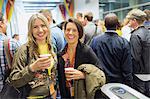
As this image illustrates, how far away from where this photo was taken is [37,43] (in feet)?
5.26

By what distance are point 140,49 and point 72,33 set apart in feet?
3.65

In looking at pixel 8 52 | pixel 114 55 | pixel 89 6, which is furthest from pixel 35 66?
pixel 89 6

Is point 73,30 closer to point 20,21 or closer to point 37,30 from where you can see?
point 37,30

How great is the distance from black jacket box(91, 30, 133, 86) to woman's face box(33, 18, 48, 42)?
85 cm

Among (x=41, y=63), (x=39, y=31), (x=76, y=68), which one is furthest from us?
(x=76, y=68)

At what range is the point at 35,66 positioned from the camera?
4.68 feet

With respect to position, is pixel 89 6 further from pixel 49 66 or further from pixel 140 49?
pixel 49 66

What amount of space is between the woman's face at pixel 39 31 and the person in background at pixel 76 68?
194 millimetres

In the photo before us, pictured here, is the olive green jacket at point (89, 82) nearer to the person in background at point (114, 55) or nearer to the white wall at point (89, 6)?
the person in background at point (114, 55)

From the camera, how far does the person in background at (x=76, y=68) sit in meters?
1.62

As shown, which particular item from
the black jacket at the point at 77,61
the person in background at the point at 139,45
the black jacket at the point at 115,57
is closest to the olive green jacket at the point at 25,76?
the black jacket at the point at 77,61

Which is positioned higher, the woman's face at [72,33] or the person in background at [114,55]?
the woman's face at [72,33]

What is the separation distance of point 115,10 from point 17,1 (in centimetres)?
174

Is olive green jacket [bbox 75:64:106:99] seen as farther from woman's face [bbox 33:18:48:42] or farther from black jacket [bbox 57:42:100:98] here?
woman's face [bbox 33:18:48:42]
